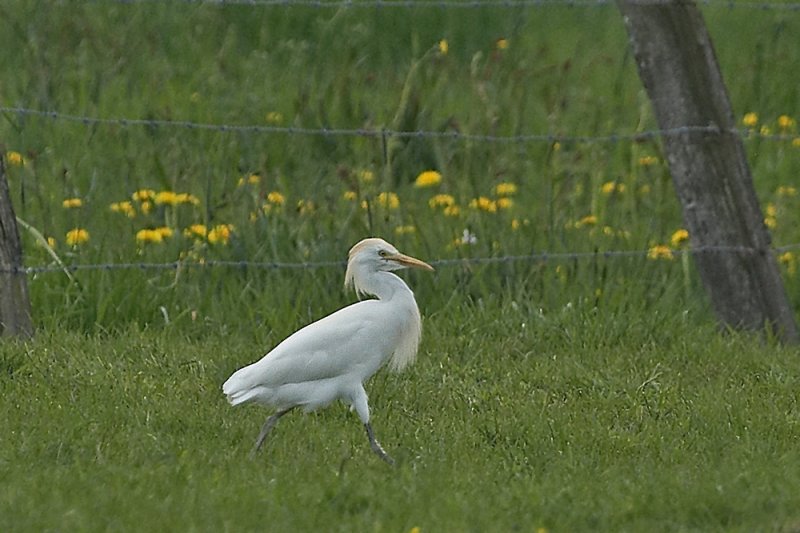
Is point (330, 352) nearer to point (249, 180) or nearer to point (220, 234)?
point (220, 234)

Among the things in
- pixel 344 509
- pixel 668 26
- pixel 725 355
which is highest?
pixel 668 26

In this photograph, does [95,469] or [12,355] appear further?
[12,355]

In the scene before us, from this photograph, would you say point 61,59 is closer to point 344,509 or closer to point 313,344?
point 313,344

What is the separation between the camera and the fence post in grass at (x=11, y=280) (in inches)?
263

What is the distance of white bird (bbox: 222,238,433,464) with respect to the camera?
17.5 feet

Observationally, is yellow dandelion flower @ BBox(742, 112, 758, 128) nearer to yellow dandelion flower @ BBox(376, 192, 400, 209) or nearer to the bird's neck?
yellow dandelion flower @ BBox(376, 192, 400, 209)

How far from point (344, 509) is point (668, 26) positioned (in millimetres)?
3317

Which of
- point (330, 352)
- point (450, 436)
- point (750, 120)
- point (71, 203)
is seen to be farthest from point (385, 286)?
point (750, 120)

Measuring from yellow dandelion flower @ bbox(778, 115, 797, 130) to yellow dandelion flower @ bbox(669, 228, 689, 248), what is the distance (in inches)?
66.5

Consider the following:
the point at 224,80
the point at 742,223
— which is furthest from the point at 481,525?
the point at 224,80

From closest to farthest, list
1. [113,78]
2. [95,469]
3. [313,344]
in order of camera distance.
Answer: [95,469] < [313,344] < [113,78]

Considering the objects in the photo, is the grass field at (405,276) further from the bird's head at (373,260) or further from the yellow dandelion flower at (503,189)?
the bird's head at (373,260)

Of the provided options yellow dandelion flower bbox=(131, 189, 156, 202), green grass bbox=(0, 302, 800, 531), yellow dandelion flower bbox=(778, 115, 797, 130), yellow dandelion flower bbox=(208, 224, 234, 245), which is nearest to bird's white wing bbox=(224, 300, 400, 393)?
green grass bbox=(0, 302, 800, 531)

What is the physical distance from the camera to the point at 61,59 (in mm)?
9922
